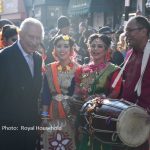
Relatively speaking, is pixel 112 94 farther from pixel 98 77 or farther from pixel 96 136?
pixel 96 136

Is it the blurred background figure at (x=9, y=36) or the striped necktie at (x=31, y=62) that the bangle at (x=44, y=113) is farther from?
the blurred background figure at (x=9, y=36)

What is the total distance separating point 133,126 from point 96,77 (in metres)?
0.97

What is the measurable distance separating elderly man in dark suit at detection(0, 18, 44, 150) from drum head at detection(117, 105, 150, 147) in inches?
39.9

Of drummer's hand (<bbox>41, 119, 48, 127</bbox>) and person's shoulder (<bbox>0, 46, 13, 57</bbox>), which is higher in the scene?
person's shoulder (<bbox>0, 46, 13, 57</bbox>)

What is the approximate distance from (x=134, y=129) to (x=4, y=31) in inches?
107

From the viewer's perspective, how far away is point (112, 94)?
512 cm

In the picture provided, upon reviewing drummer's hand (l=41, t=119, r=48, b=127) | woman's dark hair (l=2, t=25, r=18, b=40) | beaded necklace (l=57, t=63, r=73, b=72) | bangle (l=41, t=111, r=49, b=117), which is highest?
woman's dark hair (l=2, t=25, r=18, b=40)

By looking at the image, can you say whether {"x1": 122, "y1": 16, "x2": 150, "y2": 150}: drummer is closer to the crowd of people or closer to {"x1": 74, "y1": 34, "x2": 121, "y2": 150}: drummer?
the crowd of people

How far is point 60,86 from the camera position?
5703mm

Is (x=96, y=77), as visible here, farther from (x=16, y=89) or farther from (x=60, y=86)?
(x=16, y=89)

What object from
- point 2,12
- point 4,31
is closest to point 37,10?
point 2,12

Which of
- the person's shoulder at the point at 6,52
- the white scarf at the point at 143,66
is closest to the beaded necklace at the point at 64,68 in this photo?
the person's shoulder at the point at 6,52

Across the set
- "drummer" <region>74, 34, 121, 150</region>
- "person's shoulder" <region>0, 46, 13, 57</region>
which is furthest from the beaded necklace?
"person's shoulder" <region>0, 46, 13, 57</region>

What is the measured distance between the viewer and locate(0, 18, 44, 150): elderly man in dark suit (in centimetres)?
472
